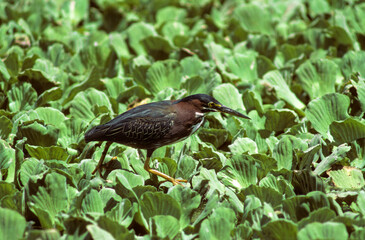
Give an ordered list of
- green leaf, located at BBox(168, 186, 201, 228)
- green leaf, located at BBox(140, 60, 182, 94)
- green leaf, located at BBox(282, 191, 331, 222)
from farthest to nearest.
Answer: green leaf, located at BBox(140, 60, 182, 94), green leaf, located at BBox(168, 186, 201, 228), green leaf, located at BBox(282, 191, 331, 222)

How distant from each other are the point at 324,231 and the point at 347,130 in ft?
3.98

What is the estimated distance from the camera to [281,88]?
14.1 feet

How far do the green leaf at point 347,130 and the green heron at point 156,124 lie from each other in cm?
59

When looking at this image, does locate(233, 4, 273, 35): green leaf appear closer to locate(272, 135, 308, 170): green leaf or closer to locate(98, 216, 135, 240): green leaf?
locate(272, 135, 308, 170): green leaf

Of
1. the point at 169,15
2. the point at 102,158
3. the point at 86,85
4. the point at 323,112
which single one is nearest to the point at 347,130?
the point at 323,112

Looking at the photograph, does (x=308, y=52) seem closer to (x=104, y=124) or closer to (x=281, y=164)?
(x=281, y=164)

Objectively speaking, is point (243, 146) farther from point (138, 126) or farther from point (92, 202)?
point (92, 202)

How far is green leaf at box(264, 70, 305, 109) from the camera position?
167 inches

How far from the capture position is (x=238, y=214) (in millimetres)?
2871

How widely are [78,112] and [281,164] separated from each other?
153cm

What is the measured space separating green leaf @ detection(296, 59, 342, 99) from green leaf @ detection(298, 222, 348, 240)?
200cm

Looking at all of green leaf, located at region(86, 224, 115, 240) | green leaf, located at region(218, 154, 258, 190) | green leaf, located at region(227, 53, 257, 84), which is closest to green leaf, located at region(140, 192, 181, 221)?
green leaf, located at region(86, 224, 115, 240)

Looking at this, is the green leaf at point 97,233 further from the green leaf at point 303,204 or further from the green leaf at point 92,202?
the green leaf at point 303,204

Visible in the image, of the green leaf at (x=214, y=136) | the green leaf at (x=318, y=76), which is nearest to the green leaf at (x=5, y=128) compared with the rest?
the green leaf at (x=214, y=136)
